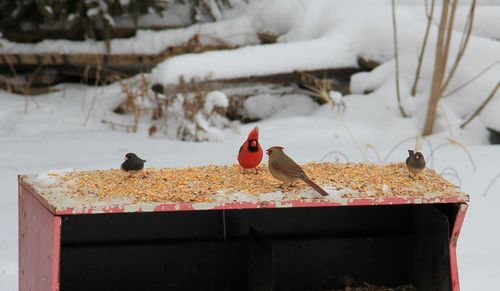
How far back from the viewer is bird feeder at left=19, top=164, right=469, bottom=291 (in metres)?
3.68

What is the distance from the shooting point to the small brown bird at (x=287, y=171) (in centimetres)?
329

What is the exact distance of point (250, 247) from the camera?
154 inches

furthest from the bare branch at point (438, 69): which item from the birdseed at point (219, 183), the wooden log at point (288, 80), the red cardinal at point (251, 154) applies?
the red cardinal at point (251, 154)

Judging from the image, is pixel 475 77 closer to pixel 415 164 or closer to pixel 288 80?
pixel 288 80

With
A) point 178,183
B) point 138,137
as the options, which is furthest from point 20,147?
point 178,183

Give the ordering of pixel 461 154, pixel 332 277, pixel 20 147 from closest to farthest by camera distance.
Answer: pixel 332 277 → pixel 461 154 → pixel 20 147

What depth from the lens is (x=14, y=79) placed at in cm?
896

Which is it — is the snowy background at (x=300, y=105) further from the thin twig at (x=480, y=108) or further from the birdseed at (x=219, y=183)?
the birdseed at (x=219, y=183)

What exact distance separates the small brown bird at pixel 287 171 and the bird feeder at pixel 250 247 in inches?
5.1

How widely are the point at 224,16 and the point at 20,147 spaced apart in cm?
248

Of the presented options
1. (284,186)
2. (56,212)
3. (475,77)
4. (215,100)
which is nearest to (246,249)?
(284,186)

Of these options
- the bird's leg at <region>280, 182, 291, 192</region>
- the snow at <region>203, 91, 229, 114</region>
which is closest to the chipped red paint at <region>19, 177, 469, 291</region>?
the bird's leg at <region>280, 182, 291, 192</region>

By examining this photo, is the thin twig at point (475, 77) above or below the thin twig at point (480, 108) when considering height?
above

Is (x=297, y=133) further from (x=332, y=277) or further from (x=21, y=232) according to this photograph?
(x=21, y=232)
